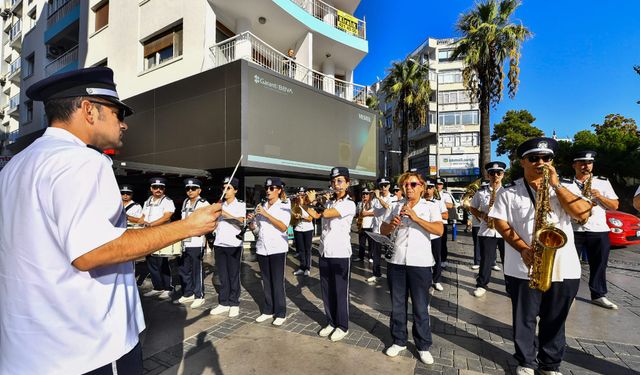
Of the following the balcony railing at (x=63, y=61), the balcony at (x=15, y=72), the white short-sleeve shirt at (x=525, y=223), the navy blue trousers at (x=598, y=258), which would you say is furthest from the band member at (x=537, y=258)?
the balcony at (x=15, y=72)

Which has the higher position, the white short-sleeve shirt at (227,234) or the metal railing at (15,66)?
the metal railing at (15,66)

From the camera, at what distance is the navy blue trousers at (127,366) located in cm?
146

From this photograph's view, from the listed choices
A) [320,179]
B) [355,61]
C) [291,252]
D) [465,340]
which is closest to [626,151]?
[355,61]

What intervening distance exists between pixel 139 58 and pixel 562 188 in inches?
626

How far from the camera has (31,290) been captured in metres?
1.35

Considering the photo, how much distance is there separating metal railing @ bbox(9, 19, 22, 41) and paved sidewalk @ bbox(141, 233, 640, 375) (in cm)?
3110

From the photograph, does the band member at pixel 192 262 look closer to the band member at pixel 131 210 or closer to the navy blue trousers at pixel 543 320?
the band member at pixel 131 210

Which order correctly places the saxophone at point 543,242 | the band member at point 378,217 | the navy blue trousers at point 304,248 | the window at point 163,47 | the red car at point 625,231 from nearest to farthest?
the saxophone at point 543,242, the band member at point 378,217, the navy blue trousers at point 304,248, the red car at point 625,231, the window at point 163,47

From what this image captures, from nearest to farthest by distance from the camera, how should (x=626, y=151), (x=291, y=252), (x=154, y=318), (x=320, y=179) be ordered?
1. (x=154, y=318)
2. (x=291, y=252)
3. (x=320, y=179)
4. (x=626, y=151)

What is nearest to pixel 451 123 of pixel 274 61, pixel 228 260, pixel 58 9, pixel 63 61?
pixel 274 61

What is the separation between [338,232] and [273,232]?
1046 mm

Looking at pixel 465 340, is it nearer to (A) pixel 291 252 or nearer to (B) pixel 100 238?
(B) pixel 100 238

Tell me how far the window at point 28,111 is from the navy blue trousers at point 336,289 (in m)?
26.4

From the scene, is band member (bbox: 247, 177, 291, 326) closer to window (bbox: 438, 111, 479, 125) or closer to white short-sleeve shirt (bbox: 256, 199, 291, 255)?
white short-sleeve shirt (bbox: 256, 199, 291, 255)
